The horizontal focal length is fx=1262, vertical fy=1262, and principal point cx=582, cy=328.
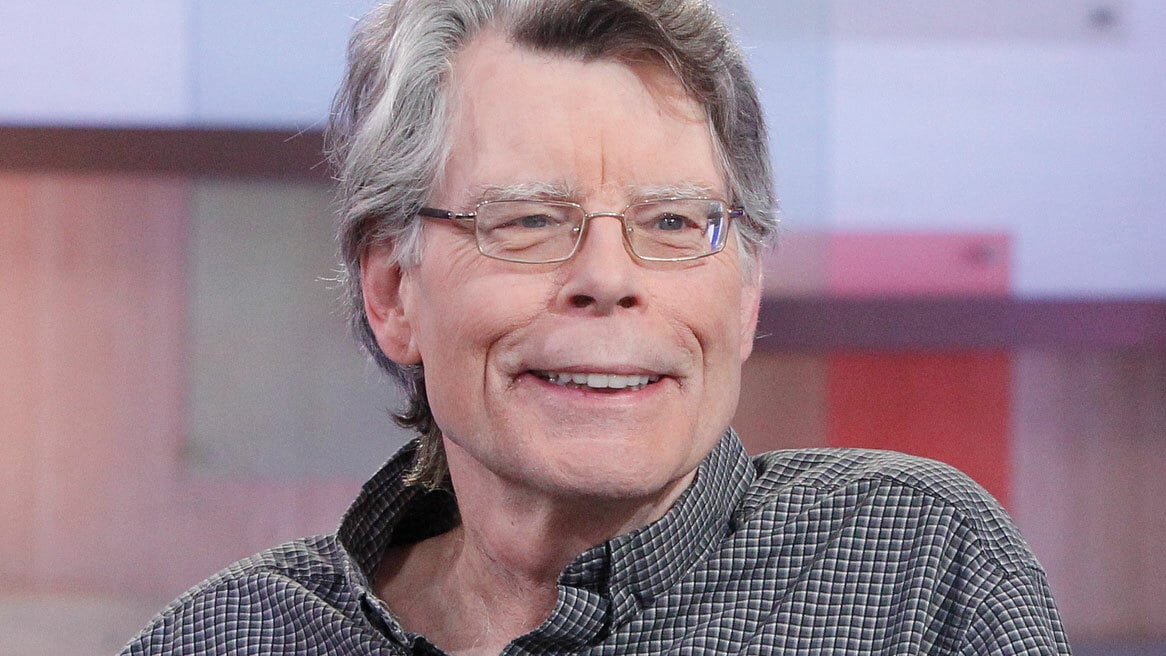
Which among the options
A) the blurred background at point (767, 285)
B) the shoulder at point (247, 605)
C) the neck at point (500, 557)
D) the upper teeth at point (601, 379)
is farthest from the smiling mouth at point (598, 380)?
the blurred background at point (767, 285)

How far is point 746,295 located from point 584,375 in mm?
294

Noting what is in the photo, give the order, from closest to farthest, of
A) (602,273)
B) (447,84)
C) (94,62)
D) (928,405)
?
(602,273), (447,84), (94,62), (928,405)

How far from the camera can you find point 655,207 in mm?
1289

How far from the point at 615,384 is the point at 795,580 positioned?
281 mm

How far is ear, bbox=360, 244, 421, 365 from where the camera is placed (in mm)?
1495

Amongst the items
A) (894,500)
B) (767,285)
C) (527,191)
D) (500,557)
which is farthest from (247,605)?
(767,285)

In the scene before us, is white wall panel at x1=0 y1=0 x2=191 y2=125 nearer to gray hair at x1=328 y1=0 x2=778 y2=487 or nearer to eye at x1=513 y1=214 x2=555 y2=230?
gray hair at x1=328 y1=0 x2=778 y2=487

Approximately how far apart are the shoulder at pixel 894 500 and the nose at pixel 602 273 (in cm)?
30

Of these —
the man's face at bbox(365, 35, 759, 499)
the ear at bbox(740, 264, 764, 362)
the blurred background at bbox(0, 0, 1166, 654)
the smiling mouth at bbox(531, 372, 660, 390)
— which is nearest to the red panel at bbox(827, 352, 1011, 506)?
the blurred background at bbox(0, 0, 1166, 654)

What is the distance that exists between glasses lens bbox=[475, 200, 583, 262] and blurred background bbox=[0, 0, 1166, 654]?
1343 mm

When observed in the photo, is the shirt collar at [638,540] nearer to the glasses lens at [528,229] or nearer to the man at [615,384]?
the man at [615,384]

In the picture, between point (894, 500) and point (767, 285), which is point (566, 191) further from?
point (767, 285)

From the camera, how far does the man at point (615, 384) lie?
1.26 m

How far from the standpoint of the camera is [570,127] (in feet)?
4.24
